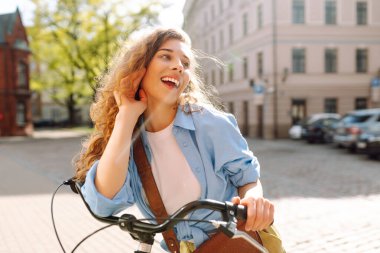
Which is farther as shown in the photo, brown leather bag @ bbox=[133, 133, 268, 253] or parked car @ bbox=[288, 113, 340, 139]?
parked car @ bbox=[288, 113, 340, 139]

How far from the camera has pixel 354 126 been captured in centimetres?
1664

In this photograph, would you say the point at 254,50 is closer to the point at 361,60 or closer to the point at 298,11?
the point at 298,11

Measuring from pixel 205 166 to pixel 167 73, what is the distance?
41cm

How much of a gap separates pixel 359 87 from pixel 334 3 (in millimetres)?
5452

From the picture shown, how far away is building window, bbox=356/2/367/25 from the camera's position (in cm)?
2869

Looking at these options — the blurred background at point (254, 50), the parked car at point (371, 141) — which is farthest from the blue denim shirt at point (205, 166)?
the blurred background at point (254, 50)

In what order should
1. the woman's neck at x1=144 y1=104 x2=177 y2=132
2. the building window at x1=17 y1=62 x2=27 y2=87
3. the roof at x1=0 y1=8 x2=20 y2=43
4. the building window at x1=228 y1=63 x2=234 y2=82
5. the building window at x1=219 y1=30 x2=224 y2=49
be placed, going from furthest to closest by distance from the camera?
the building window at x1=219 y1=30 x2=224 y2=49 → the building window at x1=17 y1=62 x2=27 y2=87 → the roof at x1=0 y1=8 x2=20 y2=43 → the building window at x1=228 y1=63 x2=234 y2=82 → the woman's neck at x1=144 y1=104 x2=177 y2=132

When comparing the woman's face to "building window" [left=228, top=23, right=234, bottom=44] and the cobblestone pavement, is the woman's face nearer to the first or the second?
the cobblestone pavement

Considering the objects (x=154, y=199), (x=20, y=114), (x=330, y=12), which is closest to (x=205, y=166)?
(x=154, y=199)

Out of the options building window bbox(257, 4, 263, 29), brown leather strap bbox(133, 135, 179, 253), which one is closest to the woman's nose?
brown leather strap bbox(133, 135, 179, 253)

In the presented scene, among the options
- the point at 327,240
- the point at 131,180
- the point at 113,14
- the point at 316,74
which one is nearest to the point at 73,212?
the point at 327,240

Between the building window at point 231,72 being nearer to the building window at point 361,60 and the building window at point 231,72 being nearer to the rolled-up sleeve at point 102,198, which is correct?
the building window at point 361,60

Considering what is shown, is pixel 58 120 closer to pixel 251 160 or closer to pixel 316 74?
pixel 316 74

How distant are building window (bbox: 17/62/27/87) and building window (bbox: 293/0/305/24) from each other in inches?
847
